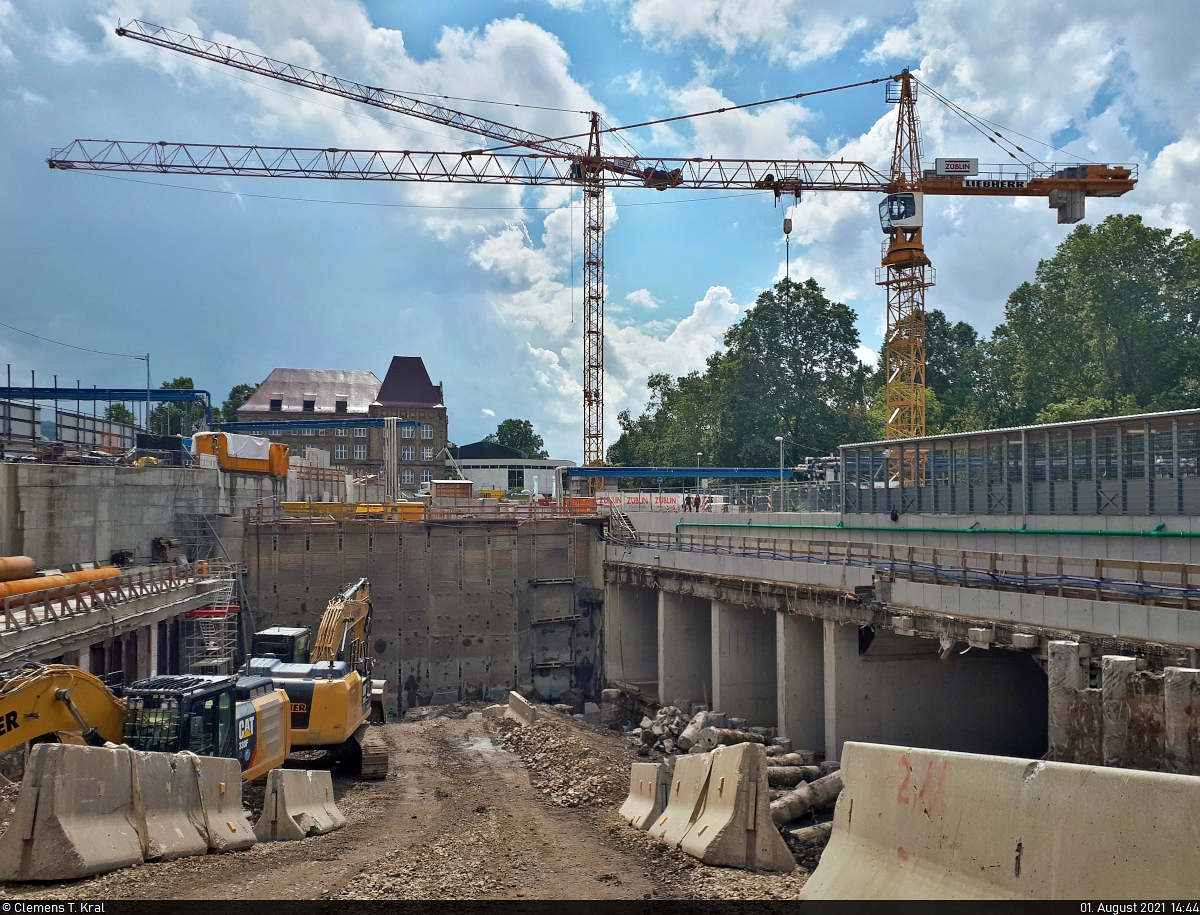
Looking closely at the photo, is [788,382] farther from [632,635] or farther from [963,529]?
[963,529]

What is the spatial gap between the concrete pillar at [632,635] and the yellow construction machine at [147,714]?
23390 millimetres

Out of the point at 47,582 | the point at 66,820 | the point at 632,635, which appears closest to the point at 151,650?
the point at 47,582

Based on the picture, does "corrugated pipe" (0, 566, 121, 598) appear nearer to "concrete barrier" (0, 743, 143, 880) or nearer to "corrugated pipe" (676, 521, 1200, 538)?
"concrete barrier" (0, 743, 143, 880)

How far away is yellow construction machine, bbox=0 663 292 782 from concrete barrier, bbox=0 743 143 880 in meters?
2.38

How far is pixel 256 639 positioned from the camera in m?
24.0

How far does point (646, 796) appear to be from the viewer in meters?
16.4

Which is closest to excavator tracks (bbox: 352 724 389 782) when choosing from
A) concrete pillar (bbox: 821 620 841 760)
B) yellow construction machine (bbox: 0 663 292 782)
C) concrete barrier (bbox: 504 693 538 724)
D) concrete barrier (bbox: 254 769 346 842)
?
yellow construction machine (bbox: 0 663 292 782)

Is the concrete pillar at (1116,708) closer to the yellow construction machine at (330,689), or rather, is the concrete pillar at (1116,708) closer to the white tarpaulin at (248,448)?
the yellow construction machine at (330,689)

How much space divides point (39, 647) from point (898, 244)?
4852 centimetres

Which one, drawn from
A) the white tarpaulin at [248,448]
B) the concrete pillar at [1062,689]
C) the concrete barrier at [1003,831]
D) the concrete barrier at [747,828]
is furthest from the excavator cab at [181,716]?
the white tarpaulin at [248,448]

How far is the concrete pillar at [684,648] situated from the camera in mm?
34250

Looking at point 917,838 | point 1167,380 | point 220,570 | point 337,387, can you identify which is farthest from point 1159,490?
point 337,387

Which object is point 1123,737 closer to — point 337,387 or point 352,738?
point 352,738

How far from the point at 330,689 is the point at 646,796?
311 inches
